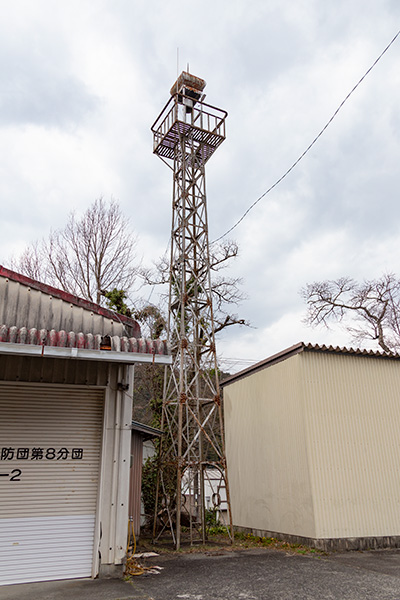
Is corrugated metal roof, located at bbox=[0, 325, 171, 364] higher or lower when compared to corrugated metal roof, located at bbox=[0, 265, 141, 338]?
lower

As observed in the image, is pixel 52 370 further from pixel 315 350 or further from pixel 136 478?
pixel 136 478

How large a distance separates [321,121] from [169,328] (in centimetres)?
A: 576

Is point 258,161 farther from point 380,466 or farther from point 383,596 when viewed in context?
point 383,596

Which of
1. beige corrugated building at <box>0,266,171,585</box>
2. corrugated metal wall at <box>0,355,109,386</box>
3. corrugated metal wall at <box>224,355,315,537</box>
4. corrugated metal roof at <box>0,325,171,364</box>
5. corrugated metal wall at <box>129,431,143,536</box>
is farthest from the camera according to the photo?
corrugated metal wall at <box>129,431,143,536</box>

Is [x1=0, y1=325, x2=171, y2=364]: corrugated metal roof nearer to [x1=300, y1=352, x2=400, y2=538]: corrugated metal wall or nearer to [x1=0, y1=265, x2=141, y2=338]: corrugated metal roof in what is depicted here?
[x1=0, y1=265, x2=141, y2=338]: corrugated metal roof

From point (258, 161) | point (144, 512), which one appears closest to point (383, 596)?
point (258, 161)

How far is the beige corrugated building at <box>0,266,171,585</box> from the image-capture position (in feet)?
20.3

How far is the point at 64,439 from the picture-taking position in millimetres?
6797

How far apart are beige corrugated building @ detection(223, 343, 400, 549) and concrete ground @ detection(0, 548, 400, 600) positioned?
93cm

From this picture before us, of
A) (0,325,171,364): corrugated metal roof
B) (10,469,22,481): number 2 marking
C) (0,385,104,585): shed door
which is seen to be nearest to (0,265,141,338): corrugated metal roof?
(0,325,171,364): corrugated metal roof

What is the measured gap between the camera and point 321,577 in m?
6.61

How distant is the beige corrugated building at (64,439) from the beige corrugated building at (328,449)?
4349mm

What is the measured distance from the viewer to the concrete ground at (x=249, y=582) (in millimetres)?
5621

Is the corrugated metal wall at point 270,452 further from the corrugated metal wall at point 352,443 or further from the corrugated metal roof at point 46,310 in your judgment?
the corrugated metal roof at point 46,310
